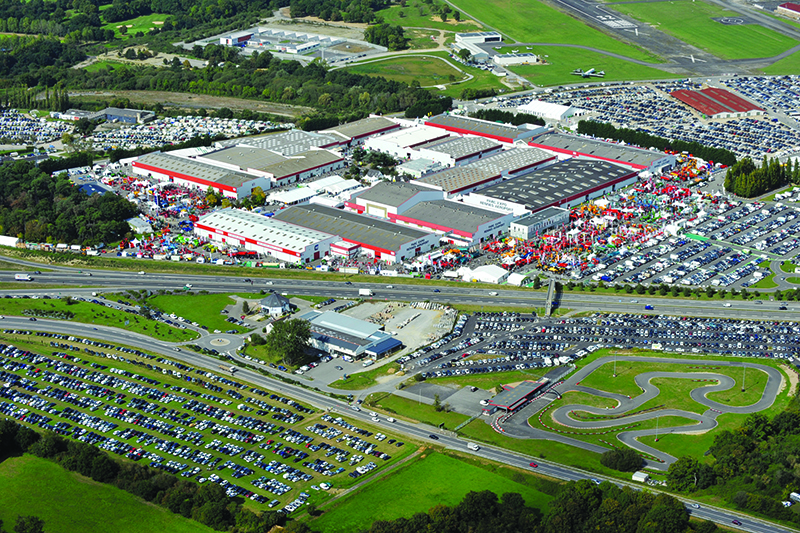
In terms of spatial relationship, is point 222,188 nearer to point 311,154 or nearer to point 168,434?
point 311,154

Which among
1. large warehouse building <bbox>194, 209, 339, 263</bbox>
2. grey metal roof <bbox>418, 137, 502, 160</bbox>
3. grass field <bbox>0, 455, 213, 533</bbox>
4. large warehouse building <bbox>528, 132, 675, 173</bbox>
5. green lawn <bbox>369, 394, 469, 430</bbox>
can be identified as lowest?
grass field <bbox>0, 455, 213, 533</bbox>

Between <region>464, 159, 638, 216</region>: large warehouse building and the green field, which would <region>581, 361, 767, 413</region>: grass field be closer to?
the green field

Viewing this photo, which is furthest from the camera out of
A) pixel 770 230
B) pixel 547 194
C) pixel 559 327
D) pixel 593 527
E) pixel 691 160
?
pixel 691 160

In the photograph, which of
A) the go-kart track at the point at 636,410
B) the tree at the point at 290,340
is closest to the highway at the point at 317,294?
the tree at the point at 290,340

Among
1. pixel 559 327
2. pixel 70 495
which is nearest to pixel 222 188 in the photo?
pixel 559 327

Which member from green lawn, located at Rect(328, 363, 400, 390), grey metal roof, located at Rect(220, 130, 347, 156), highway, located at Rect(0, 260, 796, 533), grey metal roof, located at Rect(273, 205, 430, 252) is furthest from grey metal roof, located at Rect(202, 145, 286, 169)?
green lawn, located at Rect(328, 363, 400, 390)

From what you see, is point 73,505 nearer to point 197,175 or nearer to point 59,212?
point 59,212

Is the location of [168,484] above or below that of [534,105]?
below
